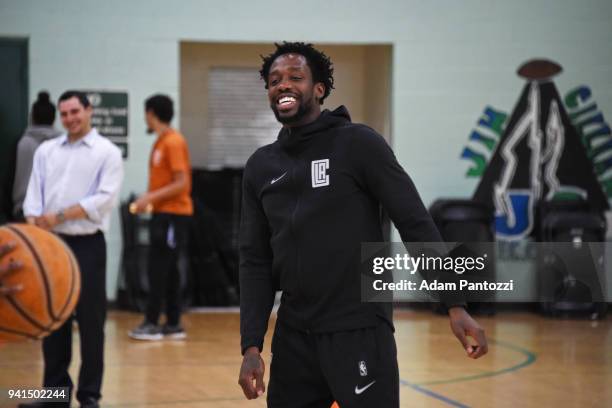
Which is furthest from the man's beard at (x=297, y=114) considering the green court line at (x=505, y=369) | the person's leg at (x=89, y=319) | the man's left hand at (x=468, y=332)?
the green court line at (x=505, y=369)

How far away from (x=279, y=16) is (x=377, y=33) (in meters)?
1.14

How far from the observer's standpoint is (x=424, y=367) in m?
7.46

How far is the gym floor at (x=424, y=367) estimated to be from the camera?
20.5 ft

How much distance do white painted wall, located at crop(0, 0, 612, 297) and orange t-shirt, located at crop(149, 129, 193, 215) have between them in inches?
97.2

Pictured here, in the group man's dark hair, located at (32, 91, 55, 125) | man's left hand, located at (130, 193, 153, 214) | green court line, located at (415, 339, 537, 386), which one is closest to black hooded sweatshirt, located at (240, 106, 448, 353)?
green court line, located at (415, 339, 537, 386)

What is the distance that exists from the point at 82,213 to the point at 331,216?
2806mm

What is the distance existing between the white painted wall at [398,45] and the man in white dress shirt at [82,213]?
17.1 feet

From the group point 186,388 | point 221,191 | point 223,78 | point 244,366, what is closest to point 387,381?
point 244,366

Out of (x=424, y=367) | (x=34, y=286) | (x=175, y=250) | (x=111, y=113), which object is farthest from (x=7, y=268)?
(x=111, y=113)

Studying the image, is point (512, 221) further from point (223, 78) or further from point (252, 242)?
point (252, 242)

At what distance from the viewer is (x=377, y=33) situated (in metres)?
11.2

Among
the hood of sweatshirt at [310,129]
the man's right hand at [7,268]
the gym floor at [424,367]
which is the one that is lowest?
the gym floor at [424,367]

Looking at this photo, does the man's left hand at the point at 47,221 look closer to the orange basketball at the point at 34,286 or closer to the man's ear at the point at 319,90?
the orange basketball at the point at 34,286

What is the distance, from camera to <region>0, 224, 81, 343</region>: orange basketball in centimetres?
320
